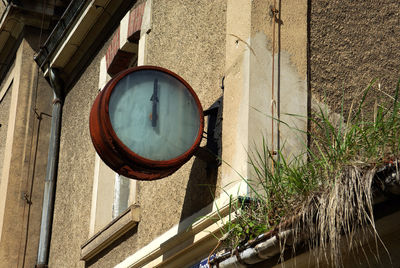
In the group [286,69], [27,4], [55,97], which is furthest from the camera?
[27,4]

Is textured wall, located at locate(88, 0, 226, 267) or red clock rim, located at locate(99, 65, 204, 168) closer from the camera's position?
red clock rim, located at locate(99, 65, 204, 168)

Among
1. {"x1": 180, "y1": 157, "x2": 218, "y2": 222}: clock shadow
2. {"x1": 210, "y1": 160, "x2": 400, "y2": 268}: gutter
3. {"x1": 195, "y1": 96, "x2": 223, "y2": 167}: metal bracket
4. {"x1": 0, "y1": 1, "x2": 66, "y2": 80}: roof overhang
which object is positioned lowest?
{"x1": 210, "y1": 160, "x2": 400, "y2": 268}: gutter

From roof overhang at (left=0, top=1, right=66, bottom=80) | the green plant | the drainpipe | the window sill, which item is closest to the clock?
the green plant

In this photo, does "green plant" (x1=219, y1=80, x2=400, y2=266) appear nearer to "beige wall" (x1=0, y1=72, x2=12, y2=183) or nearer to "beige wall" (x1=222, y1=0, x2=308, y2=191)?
"beige wall" (x1=222, y1=0, x2=308, y2=191)

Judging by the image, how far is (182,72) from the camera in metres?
6.91

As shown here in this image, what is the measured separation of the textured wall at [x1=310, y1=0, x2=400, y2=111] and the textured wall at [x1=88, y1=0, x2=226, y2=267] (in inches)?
27.4

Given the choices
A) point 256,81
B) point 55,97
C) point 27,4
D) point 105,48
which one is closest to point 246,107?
point 256,81

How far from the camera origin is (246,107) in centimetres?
568

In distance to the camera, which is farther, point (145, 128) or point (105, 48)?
point (105, 48)

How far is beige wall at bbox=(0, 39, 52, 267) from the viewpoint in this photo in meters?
10.2

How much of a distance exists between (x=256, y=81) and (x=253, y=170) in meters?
0.64

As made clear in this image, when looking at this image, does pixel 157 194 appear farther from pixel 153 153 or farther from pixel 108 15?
pixel 108 15

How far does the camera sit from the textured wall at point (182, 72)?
6312 mm

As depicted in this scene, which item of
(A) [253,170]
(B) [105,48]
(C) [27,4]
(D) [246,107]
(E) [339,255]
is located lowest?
(E) [339,255]
